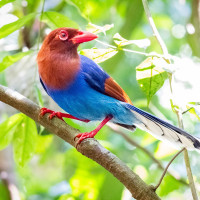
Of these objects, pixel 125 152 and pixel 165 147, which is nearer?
pixel 165 147

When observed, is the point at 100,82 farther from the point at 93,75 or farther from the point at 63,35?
the point at 63,35

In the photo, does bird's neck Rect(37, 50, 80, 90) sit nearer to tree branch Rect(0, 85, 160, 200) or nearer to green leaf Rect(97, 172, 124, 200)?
tree branch Rect(0, 85, 160, 200)

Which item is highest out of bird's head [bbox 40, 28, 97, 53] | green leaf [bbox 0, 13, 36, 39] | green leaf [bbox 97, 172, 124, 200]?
green leaf [bbox 0, 13, 36, 39]

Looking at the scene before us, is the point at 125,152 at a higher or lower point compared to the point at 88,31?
lower

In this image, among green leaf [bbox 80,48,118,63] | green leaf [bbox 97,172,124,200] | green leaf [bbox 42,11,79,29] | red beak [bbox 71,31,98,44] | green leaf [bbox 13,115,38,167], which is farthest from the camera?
green leaf [bbox 97,172,124,200]

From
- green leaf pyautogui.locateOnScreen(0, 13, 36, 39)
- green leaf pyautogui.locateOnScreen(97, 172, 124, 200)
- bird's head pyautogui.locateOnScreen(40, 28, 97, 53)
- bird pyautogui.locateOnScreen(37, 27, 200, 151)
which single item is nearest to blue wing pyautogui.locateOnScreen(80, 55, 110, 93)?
bird pyautogui.locateOnScreen(37, 27, 200, 151)

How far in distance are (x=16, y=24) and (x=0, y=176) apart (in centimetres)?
197

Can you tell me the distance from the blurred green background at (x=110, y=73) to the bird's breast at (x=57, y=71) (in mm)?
157

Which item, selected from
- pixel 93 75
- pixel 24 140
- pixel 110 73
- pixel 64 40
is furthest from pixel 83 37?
pixel 110 73

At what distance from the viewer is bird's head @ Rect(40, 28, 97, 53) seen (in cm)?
287

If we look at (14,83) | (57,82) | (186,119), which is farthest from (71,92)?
(186,119)

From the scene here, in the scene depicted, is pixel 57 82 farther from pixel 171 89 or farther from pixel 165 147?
pixel 165 147

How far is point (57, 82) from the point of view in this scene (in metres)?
2.80

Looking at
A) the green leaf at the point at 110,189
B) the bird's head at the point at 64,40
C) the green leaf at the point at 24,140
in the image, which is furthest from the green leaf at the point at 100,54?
the green leaf at the point at 110,189
